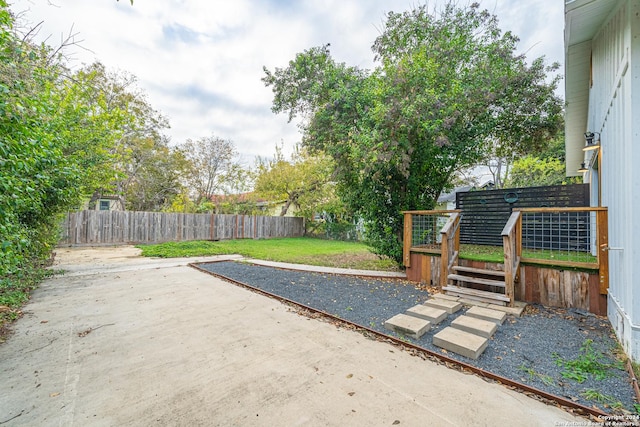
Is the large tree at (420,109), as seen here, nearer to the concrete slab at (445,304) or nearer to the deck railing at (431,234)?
the deck railing at (431,234)

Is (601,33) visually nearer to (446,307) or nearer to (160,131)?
(446,307)

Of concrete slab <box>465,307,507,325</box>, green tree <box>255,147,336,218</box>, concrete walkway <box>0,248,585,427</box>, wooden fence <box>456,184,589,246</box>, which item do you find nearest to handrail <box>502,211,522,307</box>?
concrete slab <box>465,307,507,325</box>

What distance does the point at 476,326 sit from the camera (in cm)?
296

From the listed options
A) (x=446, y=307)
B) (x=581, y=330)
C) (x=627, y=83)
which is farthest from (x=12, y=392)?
(x=627, y=83)

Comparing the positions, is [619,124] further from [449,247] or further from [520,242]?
[449,247]

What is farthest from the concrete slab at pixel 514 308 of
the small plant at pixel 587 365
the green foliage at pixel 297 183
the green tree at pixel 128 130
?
the green foliage at pixel 297 183

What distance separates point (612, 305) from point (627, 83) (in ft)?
8.07

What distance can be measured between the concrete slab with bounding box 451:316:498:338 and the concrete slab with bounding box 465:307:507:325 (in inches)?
5.0

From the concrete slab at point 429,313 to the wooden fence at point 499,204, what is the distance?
13.8ft

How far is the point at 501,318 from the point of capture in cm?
324

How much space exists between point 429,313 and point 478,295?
1.14 metres

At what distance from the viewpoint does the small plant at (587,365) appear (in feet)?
7.03

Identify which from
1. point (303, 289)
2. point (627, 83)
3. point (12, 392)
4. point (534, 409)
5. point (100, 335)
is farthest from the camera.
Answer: point (303, 289)

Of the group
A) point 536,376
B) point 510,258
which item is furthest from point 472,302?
point 536,376
